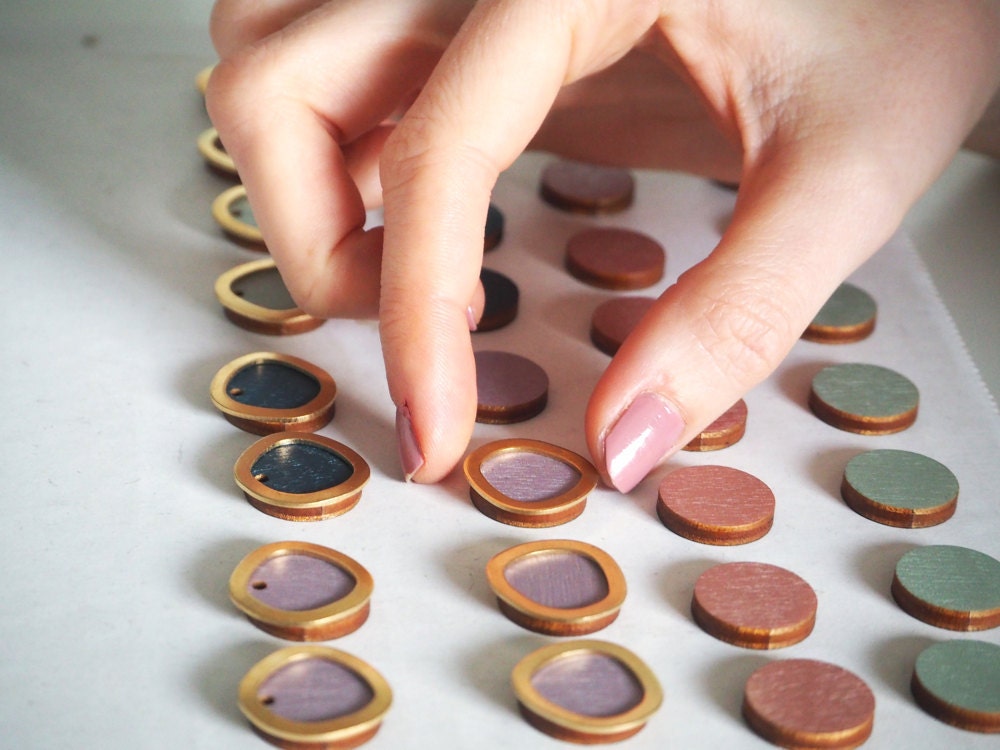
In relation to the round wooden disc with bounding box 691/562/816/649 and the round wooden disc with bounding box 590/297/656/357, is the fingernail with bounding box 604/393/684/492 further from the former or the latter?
the round wooden disc with bounding box 590/297/656/357

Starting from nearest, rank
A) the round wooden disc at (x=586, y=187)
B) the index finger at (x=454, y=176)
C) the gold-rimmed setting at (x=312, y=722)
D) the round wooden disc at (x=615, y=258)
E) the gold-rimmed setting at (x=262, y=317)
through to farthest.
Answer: the gold-rimmed setting at (x=312, y=722) → the index finger at (x=454, y=176) → the gold-rimmed setting at (x=262, y=317) → the round wooden disc at (x=615, y=258) → the round wooden disc at (x=586, y=187)

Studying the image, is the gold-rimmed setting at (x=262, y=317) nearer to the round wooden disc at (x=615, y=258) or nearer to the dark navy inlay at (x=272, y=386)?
the dark navy inlay at (x=272, y=386)

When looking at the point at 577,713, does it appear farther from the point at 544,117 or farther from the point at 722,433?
the point at 544,117

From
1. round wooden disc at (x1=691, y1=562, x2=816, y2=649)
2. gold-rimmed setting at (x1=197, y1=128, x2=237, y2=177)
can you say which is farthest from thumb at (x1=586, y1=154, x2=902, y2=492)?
gold-rimmed setting at (x1=197, y1=128, x2=237, y2=177)

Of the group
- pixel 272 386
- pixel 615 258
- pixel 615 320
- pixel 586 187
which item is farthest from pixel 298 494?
pixel 586 187

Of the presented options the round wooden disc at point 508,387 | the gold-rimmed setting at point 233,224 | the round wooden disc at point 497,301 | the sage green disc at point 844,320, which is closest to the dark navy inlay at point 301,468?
the round wooden disc at point 508,387

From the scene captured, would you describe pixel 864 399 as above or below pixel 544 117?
below
